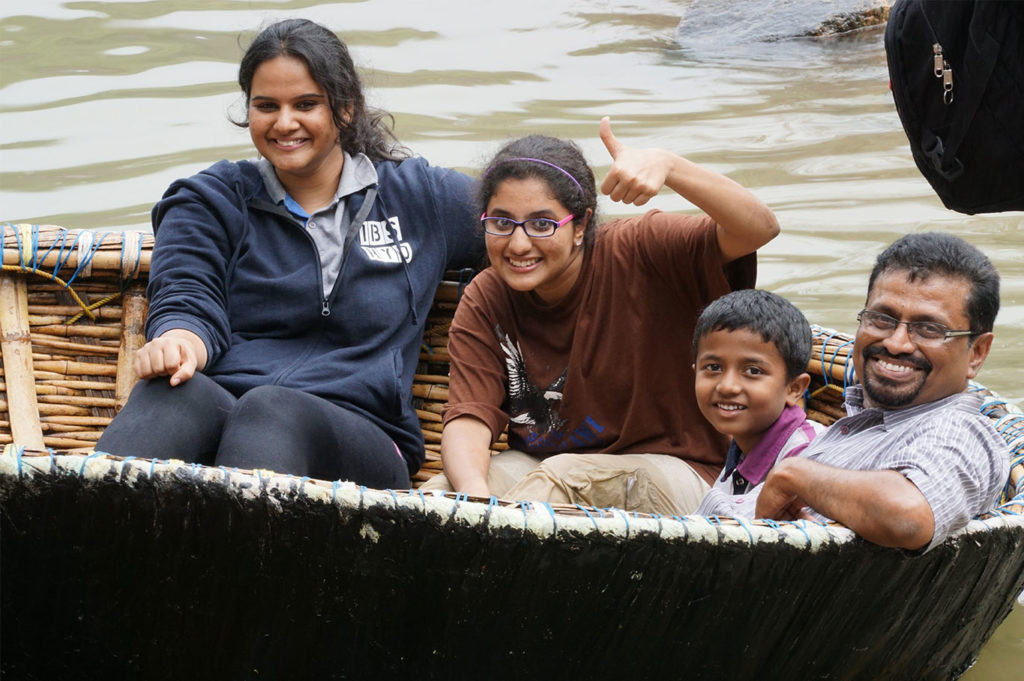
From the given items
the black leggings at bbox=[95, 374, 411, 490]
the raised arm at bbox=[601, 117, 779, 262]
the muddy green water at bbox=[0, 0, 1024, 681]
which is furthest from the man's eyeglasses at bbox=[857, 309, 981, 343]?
the muddy green water at bbox=[0, 0, 1024, 681]

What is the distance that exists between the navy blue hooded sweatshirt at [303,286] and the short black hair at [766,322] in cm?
76

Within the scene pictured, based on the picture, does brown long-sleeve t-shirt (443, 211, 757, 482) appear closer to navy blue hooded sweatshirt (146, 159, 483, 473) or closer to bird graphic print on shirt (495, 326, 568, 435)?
bird graphic print on shirt (495, 326, 568, 435)

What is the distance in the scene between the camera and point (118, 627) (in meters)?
1.94

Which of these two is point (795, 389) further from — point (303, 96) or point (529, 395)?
point (303, 96)

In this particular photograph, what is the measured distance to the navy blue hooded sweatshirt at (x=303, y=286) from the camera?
2.66 metres

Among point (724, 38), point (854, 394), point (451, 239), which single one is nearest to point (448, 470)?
point (451, 239)

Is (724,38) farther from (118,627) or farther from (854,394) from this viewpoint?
(118,627)

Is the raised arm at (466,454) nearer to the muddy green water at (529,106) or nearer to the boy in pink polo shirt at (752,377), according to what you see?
the boy in pink polo shirt at (752,377)

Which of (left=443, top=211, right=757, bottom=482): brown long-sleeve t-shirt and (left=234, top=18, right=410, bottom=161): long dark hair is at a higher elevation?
(left=234, top=18, right=410, bottom=161): long dark hair

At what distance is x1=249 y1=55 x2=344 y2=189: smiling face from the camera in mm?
2645

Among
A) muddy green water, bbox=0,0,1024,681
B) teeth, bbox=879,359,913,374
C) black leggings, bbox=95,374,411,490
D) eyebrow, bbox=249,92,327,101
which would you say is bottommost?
muddy green water, bbox=0,0,1024,681

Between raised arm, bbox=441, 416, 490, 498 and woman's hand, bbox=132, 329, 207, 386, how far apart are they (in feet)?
1.69

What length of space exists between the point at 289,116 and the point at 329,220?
25cm

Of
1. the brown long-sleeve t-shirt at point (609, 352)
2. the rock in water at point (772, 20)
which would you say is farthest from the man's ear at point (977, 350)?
the rock in water at point (772, 20)
